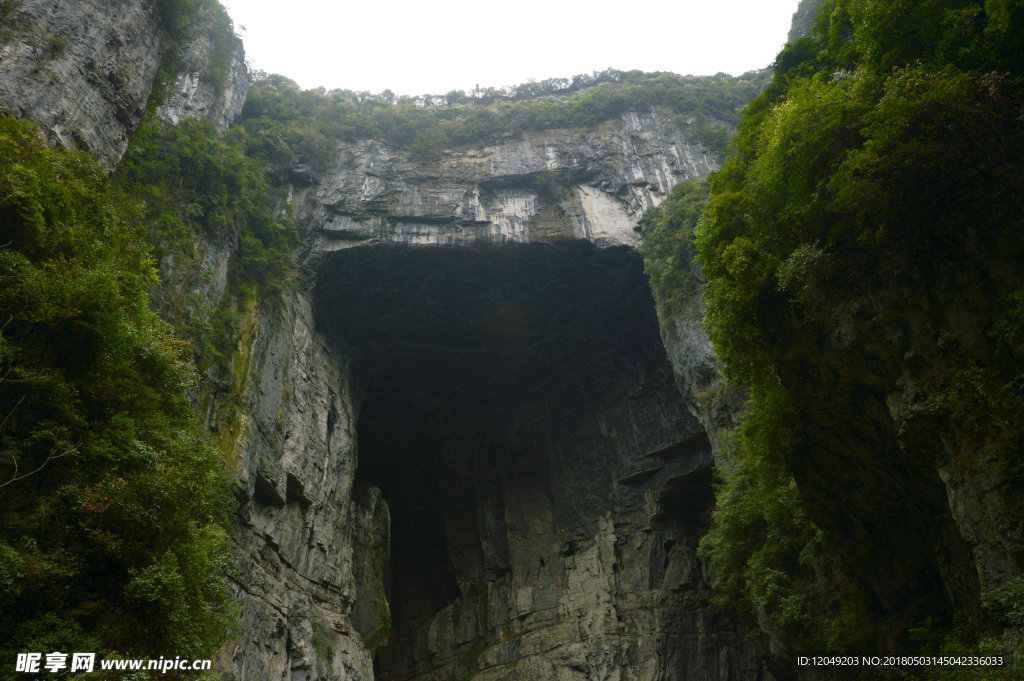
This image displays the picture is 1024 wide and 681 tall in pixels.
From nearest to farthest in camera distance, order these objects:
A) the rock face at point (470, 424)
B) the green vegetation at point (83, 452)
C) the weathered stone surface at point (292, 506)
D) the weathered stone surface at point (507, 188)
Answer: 1. the green vegetation at point (83, 452)
2. the weathered stone surface at point (292, 506)
3. the rock face at point (470, 424)
4. the weathered stone surface at point (507, 188)

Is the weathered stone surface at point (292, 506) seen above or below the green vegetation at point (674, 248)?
below

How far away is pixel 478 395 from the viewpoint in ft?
98.0

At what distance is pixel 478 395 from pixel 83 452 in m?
21.7

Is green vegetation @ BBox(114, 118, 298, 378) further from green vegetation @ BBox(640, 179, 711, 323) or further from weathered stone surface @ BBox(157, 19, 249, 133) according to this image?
green vegetation @ BBox(640, 179, 711, 323)

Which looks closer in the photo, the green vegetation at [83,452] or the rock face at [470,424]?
the green vegetation at [83,452]

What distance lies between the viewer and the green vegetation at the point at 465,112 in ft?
81.0

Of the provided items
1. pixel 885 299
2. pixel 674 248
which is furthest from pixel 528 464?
pixel 885 299

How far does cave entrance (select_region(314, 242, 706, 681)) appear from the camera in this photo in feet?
79.8

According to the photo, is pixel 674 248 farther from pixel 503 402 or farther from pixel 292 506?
pixel 292 506

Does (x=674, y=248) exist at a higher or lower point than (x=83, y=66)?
higher

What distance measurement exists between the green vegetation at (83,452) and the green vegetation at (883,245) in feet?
28.3

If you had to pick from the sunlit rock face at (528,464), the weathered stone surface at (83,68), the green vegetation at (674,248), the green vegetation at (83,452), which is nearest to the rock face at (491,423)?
the sunlit rock face at (528,464)

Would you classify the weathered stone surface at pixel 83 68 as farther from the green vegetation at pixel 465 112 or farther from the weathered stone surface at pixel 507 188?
the green vegetation at pixel 465 112

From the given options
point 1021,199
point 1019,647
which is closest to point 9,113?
point 1021,199
